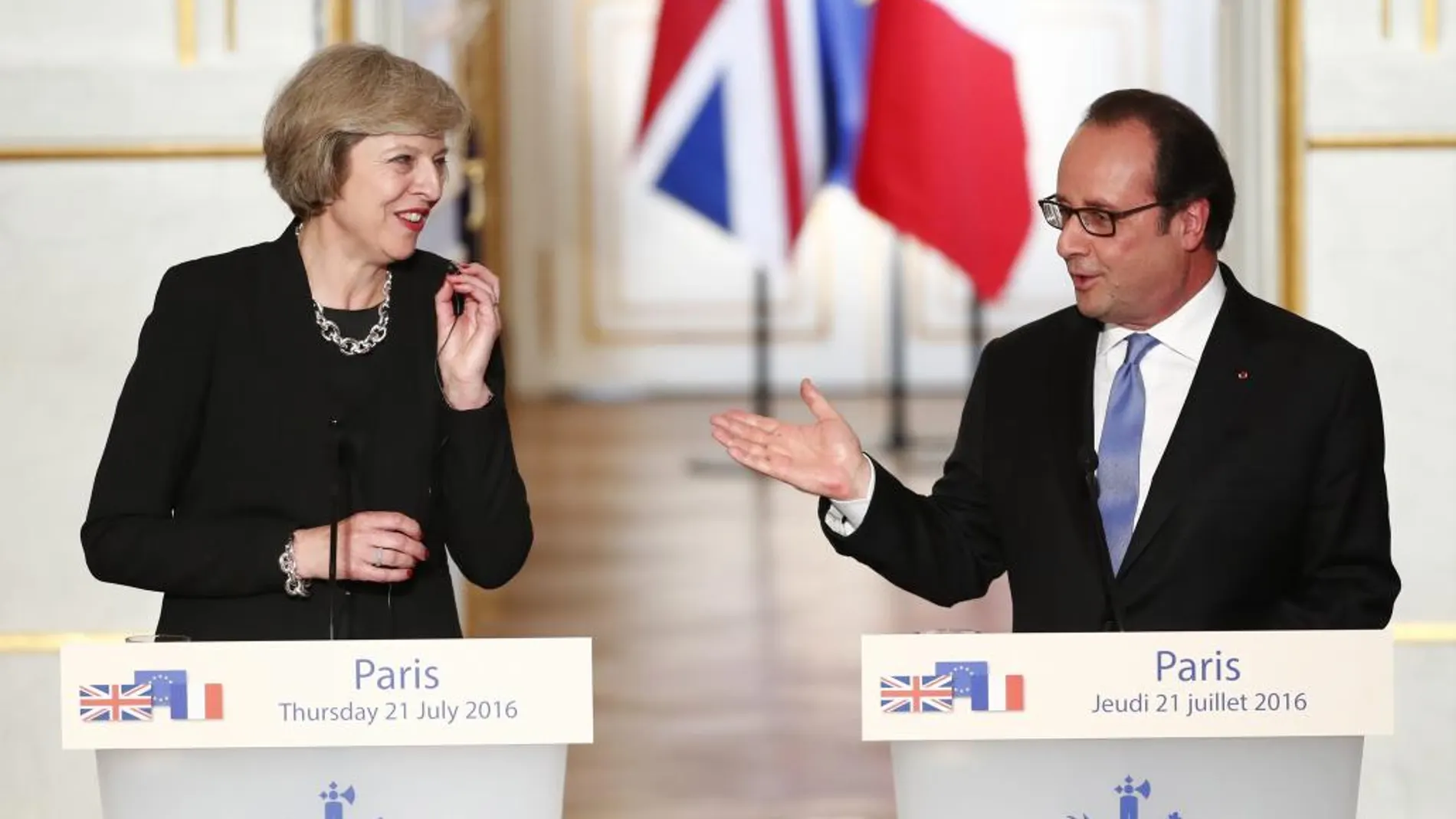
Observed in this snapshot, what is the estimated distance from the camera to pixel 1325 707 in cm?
178

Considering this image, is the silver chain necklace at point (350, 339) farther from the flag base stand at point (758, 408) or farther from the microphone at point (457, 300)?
the flag base stand at point (758, 408)

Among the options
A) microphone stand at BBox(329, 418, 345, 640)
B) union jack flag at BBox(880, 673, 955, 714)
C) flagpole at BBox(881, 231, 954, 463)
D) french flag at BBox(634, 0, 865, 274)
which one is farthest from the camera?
flagpole at BBox(881, 231, 954, 463)

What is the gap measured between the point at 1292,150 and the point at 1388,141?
0.17m

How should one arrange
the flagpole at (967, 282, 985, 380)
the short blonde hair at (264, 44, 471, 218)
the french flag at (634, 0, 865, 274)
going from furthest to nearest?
the flagpole at (967, 282, 985, 380) < the french flag at (634, 0, 865, 274) < the short blonde hair at (264, 44, 471, 218)

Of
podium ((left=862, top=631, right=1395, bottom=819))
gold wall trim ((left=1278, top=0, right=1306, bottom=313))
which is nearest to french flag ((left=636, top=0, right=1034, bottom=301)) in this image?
gold wall trim ((left=1278, top=0, right=1306, bottom=313))

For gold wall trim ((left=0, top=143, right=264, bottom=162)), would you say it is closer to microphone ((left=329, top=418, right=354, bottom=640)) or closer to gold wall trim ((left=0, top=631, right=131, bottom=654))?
gold wall trim ((left=0, top=631, right=131, bottom=654))

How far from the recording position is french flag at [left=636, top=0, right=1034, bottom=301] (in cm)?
746

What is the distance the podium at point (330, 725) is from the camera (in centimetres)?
175

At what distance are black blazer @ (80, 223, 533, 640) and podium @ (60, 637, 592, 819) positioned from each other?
36 centimetres

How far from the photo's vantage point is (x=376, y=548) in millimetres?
2043

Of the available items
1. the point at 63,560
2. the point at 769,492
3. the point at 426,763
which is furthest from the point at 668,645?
the point at 426,763

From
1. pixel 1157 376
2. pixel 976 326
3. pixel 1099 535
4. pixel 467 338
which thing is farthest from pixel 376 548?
pixel 976 326

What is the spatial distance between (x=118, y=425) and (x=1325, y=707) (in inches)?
51.9

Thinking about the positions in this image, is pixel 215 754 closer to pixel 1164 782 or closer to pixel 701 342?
pixel 1164 782
